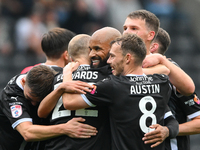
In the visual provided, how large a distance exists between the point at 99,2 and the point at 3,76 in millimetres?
5218

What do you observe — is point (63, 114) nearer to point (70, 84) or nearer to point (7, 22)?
point (70, 84)

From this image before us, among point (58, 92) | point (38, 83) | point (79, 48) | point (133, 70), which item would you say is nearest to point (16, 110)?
point (38, 83)

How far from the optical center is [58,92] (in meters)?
3.86

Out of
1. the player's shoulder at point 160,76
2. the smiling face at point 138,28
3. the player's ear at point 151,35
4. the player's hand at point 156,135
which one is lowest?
the player's hand at point 156,135

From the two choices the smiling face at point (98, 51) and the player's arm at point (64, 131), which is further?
the smiling face at point (98, 51)

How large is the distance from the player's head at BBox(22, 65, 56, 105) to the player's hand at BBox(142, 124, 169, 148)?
1409mm

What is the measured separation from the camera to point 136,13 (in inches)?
179

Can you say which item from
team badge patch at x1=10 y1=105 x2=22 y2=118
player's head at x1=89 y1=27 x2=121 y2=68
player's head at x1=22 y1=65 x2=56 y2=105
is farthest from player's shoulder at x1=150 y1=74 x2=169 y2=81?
team badge patch at x1=10 y1=105 x2=22 y2=118

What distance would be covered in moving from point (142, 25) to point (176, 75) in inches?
35.5

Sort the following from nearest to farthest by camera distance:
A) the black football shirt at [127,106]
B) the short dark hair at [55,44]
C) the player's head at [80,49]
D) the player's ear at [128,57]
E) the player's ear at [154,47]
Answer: the black football shirt at [127,106]
the player's ear at [128,57]
the player's head at [80,49]
the player's ear at [154,47]
the short dark hair at [55,44]

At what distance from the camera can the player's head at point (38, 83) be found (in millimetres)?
4141

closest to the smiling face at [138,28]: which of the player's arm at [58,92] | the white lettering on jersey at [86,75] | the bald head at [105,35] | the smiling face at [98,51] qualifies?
the bald head at [105,35]

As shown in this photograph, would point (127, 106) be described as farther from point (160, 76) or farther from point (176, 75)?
point (176, 75)

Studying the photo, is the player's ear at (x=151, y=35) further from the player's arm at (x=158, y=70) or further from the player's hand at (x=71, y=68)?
the player's hand at (x=71, y=68)
